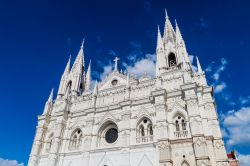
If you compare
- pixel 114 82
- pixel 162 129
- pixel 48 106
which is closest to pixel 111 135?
pixel 162 129

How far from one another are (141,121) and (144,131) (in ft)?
3.61

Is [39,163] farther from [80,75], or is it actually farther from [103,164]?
[80,75]

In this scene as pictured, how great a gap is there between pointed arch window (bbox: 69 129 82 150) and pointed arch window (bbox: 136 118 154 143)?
23.4 ft

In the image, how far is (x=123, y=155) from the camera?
20.6 meters

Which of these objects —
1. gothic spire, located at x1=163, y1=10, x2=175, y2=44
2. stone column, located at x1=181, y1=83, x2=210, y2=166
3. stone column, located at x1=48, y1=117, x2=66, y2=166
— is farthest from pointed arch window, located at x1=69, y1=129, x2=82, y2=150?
gothic spire, located at x1=163, y1=10, x2=175, y2=44

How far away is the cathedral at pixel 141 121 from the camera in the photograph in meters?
18.5

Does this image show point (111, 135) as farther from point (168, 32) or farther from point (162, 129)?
point (168, 32)

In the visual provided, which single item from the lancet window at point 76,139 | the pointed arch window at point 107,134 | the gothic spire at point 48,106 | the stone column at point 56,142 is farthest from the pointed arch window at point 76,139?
the gothic spire at point 48,106

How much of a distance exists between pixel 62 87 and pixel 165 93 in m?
15.7

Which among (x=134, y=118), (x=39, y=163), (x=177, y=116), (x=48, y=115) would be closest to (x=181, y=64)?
(x=177, y=116)

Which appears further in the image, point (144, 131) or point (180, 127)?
point (144, 131)

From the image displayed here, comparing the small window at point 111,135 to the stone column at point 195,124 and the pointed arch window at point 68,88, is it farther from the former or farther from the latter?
the pointed arch window at point 68,88

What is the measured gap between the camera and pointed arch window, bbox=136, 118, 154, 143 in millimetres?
20984

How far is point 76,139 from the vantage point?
24.9m
